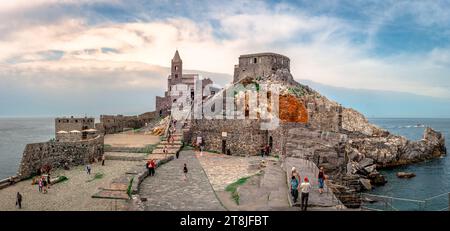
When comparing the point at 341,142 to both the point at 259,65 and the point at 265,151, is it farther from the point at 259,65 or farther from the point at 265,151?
the point at 259,65

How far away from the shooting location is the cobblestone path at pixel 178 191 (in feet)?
51.2

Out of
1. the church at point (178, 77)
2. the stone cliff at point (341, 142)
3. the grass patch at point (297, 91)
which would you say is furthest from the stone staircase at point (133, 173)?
the church at point (178, 77)

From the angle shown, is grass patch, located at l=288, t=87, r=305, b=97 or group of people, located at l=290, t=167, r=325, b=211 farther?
grass patch, located at l=288, t=87, r=305, b=97

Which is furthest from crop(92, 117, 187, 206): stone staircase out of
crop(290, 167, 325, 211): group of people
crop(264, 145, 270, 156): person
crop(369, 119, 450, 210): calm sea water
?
crop(369, 119, 450, 210): calm sea water

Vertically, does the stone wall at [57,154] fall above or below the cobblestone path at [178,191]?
above

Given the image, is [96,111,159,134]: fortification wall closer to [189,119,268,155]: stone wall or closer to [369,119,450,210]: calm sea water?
[189,119,268,155]: stone wall

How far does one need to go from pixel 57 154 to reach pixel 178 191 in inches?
572

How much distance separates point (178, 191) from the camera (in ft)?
59.6

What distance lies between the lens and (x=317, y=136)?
29.1 metres

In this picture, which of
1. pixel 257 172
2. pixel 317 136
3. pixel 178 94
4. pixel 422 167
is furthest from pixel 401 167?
pixel 178 94

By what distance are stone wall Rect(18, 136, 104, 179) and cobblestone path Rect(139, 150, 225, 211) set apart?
8.42 meters

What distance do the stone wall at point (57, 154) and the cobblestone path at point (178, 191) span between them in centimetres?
842

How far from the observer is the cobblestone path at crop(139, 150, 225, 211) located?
51.2 feet

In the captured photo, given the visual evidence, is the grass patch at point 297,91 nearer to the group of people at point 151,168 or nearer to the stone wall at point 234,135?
the stone wall at point 234,135
